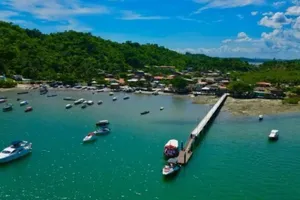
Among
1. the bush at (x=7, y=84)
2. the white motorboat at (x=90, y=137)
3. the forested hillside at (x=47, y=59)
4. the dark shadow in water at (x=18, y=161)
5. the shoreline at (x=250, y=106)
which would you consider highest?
the forested hillside at (x=47, y=59)

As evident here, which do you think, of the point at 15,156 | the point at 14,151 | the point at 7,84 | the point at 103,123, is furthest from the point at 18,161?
the point at 7,84

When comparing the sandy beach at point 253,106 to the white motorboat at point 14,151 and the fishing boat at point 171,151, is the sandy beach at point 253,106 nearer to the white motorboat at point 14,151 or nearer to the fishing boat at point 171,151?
the fishing boat at point 171,151

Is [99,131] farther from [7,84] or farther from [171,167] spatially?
[7,84]

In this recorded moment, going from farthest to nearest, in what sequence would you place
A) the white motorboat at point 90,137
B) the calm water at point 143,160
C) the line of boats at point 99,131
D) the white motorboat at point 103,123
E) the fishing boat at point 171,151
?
the white motorboat at point 103,123 → the line of boats at point 99,131 → the white motorboat at point 90,137 → the fishing boat at point 171,151 → the calm water at point 143,160

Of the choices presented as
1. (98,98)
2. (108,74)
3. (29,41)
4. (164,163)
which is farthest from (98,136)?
(29,41)

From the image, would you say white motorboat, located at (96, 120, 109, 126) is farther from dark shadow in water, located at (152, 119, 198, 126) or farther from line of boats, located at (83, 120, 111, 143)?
dark shadow in water, located at (152, 119, 198, 126)

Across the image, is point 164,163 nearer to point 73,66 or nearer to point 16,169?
point 16,169

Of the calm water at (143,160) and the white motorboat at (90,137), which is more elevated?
the white motorboat at (90,137)

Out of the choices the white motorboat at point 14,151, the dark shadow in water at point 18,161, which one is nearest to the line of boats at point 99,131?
the white motorboat at point 14,151
